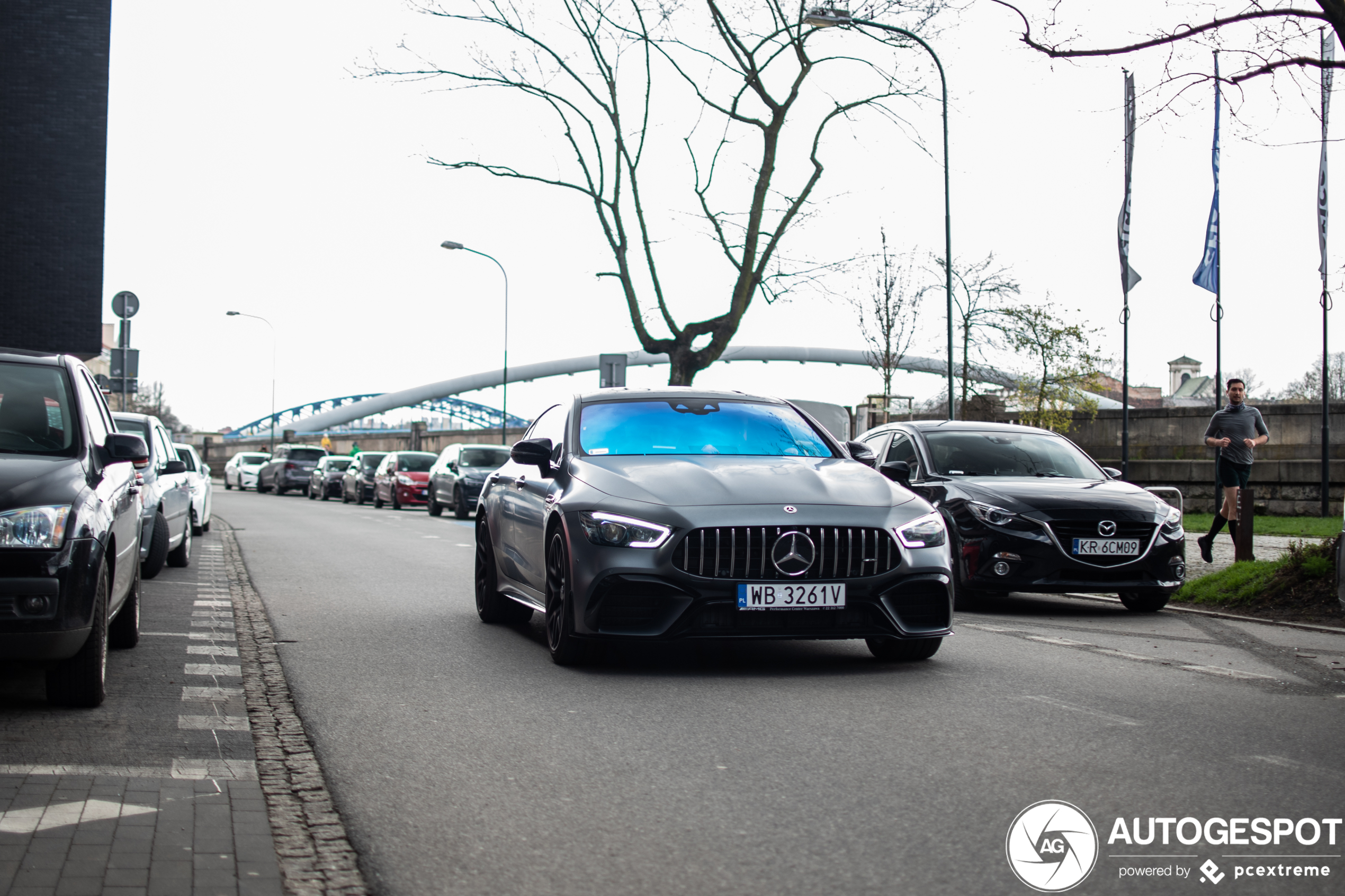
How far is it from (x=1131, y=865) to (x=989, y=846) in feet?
1.25

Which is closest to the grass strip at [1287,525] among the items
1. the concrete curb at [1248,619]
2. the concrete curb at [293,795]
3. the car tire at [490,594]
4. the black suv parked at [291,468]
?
the concrete curb at [1248,619]

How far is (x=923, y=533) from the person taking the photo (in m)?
7.25

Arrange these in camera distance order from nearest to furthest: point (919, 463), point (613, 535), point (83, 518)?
point (83, 518), point (613, 535), point (919, 463)

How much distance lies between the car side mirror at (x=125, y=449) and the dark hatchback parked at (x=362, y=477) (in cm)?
3362

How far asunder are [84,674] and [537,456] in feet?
9.58

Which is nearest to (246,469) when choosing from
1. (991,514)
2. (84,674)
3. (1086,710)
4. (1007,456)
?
(1007,456)

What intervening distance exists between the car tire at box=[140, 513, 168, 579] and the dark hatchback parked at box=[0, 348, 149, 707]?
6021 millimetres

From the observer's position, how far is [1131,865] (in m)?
Result: 3.86

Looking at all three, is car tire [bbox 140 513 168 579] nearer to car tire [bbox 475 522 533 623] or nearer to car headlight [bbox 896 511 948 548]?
car tire [bbox 475 522 533 623]

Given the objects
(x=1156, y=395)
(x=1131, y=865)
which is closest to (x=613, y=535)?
(x=1131, y=865)

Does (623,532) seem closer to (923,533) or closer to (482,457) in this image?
(923,533)

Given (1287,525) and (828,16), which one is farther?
(828,16)

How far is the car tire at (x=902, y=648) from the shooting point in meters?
7.55

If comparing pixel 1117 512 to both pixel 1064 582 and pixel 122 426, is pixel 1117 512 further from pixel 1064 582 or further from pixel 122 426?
pixel 122 426
